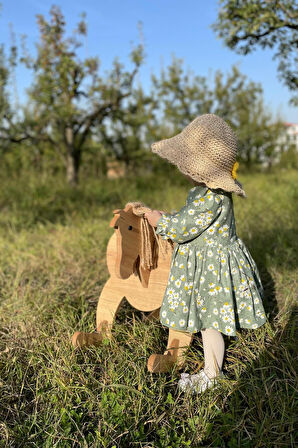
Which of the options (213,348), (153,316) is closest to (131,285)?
(153,316)

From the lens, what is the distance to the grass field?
163cm

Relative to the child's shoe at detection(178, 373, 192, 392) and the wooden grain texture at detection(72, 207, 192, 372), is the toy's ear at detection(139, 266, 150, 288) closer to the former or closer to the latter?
the wooden grain texture at detection(72, 207, 192, 372)

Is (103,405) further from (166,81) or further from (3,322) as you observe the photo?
(166,81)

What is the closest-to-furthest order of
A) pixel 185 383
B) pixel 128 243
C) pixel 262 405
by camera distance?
pixel 262 405 < pixel 185 383 < pixel 128 243

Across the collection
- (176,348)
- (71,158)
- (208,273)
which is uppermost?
(71,158)

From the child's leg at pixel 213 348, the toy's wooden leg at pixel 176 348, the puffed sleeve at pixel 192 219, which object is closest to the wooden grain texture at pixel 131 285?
the toy's wooden leg at pixel 176 348

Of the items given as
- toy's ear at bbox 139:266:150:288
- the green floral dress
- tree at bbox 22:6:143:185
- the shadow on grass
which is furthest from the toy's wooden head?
tree at bbox 22:6:143:185

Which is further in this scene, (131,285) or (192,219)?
(131,285)

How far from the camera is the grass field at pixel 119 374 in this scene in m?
1.63

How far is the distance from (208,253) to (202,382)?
63cm

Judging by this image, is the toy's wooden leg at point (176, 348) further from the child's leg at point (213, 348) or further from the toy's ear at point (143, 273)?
the toy's ear at point (143, 273)

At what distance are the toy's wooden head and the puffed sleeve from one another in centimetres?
23

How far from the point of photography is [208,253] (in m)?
1.97

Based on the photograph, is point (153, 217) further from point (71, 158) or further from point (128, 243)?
point (71, 158)
